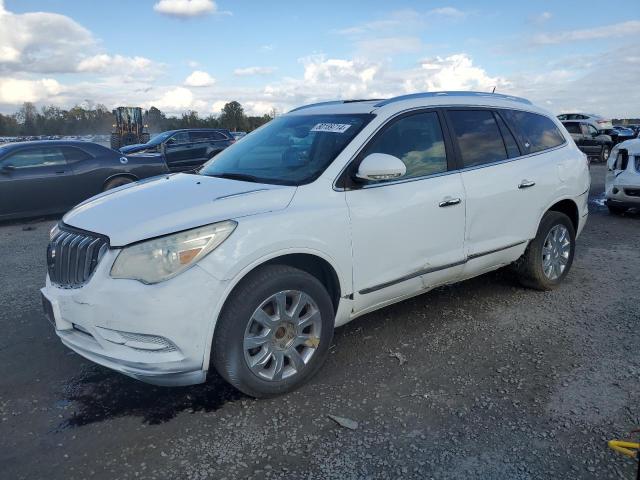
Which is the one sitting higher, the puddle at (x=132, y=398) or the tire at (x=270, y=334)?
the tire at (x=270, y=334)

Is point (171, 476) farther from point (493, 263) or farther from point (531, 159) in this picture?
point (531, 159)

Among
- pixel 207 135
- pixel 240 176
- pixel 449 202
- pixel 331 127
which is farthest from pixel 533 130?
pixel 207 135

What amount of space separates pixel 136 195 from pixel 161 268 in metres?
0.85

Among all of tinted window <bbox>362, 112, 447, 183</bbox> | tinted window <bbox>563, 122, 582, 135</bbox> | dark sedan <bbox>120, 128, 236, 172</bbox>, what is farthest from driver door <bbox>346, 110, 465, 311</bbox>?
tinted window <bbox>563, 122, 582, 135</bbox>

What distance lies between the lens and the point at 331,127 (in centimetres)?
390

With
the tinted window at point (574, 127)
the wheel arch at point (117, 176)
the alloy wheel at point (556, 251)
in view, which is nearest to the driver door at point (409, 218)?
the alloy wheel at point (556, 251)

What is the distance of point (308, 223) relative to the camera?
3.19m

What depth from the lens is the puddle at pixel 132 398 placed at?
308 centimetres

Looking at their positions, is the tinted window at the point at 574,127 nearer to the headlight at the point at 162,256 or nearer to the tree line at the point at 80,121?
the headlight at the point at 162,256

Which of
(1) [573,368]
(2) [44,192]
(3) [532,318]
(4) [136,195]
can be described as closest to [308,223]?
(4) [136,195]

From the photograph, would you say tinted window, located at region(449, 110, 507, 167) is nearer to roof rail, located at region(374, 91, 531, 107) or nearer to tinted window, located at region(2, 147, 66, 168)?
roof rail, located at region(374, 91, 531, 107)

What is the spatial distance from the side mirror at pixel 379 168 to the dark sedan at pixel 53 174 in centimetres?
772

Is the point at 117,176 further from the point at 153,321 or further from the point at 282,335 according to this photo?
the point at 153,321

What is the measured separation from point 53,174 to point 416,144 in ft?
25.4
